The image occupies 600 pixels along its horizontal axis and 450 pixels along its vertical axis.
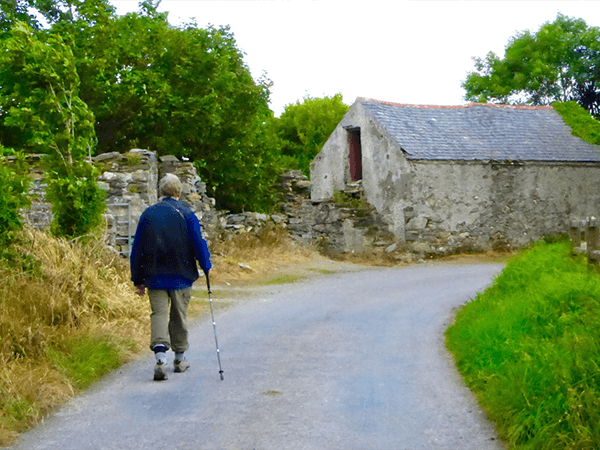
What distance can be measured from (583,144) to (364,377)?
21879 mm

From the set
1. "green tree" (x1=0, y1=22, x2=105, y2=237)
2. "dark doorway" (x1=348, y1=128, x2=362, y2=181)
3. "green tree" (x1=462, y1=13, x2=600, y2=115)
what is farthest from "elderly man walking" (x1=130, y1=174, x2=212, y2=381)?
"green tree" (x1=462, y1=13, x2=600, y2=115)

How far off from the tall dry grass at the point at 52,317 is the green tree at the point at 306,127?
1438 inches

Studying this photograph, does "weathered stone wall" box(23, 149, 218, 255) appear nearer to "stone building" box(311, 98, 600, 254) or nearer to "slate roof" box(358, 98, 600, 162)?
"stone building" box(311, 98, 600, 254)

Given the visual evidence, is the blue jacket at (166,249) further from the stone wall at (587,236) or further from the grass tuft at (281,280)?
Answer: the grass tuft at (281,280)

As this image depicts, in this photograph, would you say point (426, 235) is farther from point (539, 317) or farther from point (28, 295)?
point (28, 295)

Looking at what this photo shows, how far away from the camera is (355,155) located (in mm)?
25281

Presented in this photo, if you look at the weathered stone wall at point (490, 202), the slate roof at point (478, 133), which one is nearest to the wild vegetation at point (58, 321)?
the weathered stone wall at point (490, 202)

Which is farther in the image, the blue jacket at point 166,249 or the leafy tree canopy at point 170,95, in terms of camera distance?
the leafy tree canopy at point 170,95

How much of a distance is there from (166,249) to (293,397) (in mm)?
2067

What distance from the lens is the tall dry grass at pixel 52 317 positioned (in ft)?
17.9

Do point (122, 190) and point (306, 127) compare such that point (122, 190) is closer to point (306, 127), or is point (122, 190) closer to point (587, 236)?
point (587, 236)

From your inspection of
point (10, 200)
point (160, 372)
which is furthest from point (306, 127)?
point (160, 372)

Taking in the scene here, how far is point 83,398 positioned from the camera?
19.0 feet

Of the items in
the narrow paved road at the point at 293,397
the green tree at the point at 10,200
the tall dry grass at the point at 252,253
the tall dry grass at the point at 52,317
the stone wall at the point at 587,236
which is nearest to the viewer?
the narrow paved road at the point at 293,397
